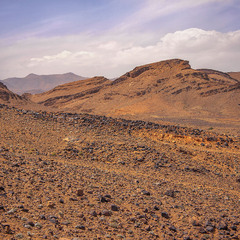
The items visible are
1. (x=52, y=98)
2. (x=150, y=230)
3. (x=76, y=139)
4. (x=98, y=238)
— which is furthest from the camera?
(x=52, y=98)

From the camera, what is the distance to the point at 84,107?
50.2m

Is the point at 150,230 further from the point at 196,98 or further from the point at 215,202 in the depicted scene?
the point at 196,98

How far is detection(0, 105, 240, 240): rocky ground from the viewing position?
4438 millimetres

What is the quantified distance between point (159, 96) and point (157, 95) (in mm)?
620

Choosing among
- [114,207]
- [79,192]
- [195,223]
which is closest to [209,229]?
[195,223]

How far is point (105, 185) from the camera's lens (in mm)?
6266

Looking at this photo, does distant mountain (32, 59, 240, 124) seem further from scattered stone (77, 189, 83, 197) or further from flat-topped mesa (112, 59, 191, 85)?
scattered stone (77, 189, 83, 197)

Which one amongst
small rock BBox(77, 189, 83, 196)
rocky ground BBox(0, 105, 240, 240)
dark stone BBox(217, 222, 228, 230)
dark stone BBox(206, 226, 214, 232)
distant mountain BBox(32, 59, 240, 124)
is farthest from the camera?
distant mountain BBox(32, 59, 240, 124)

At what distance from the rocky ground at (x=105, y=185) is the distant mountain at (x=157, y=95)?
24.3 meters

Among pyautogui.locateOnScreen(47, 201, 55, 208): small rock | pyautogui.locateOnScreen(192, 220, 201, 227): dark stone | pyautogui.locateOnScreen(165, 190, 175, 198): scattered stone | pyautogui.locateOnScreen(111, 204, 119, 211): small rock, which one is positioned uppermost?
pyautogui.locateOnScreen(47, 201, 55, 208): small rock

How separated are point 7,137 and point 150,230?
247 inches

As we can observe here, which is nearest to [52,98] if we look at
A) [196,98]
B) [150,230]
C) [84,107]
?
[84,107]

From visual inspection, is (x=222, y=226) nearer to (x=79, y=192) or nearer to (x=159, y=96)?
(x=79, y=192)

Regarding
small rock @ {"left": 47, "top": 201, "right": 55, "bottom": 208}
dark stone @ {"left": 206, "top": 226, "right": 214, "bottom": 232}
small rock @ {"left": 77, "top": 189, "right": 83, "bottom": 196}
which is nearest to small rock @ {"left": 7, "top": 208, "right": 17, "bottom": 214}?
small rock @ {"left": 47, "top": 201, "right": 55, "bottom": 208}
